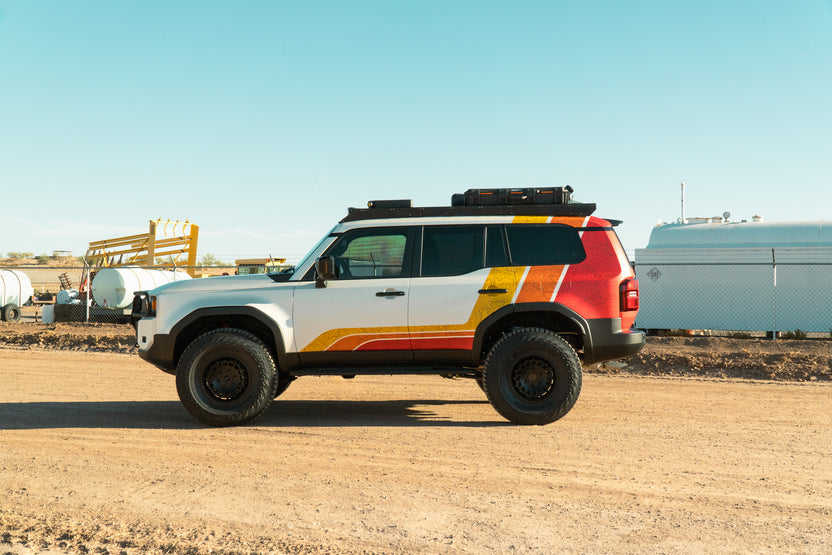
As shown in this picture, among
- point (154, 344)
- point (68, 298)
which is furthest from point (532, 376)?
point (68, 298)

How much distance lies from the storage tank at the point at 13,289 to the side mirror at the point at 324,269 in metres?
24.8

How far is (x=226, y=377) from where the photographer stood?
7203 mm

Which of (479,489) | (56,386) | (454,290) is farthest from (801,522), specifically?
(56,386)

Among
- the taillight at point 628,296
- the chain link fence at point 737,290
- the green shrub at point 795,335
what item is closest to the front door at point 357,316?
the taillight at point 628,296

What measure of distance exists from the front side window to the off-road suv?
1cm

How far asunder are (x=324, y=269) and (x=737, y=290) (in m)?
14.1

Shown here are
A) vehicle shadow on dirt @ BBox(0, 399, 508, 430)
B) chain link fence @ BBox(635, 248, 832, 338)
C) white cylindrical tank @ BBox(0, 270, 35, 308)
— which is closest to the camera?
vehicle shadow on dirt @ BBox(0, 399, 508, 430)

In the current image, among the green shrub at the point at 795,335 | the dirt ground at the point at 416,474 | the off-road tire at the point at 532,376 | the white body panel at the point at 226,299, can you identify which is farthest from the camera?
the green shrub at the point at 795,335

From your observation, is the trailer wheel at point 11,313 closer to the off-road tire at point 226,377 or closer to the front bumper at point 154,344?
the front bumper at point 154,344

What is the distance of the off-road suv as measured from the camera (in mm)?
7035

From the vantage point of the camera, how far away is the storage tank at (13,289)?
2697 cm

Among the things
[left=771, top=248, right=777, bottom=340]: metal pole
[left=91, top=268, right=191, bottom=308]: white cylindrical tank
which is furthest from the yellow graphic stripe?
[left=91, top=268, right=191, bottom=308]: white cylindrical tank

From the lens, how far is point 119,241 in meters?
29.2

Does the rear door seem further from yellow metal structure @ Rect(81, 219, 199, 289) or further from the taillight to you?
yellow metal structure @ Rect(81, 219, 199, 289)
